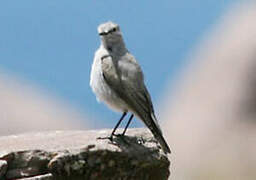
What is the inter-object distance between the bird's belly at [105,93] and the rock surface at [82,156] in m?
0.40

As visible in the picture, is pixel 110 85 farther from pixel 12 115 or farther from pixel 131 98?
pixel 12 115

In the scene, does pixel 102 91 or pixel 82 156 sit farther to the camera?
pixel 102 91

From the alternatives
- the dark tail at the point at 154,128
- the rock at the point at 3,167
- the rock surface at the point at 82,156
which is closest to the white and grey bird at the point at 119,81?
the dark tail at the point at 154,128

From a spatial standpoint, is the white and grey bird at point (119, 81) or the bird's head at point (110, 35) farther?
the bird's head at point (110, 35)

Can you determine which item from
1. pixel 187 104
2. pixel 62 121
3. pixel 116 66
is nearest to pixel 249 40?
pixel 187 104

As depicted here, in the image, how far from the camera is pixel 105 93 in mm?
10375

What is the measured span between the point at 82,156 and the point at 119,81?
939mm

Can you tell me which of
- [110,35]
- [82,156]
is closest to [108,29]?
[110,35]

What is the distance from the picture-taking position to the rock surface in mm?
9516

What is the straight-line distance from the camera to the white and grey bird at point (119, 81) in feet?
33.5

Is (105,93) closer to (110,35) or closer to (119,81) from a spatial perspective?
(119,81)

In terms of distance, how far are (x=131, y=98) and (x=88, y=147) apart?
691mm

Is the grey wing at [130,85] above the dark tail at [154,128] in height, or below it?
above

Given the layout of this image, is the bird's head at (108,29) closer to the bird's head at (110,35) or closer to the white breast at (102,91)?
the bird's head at (110,35)
